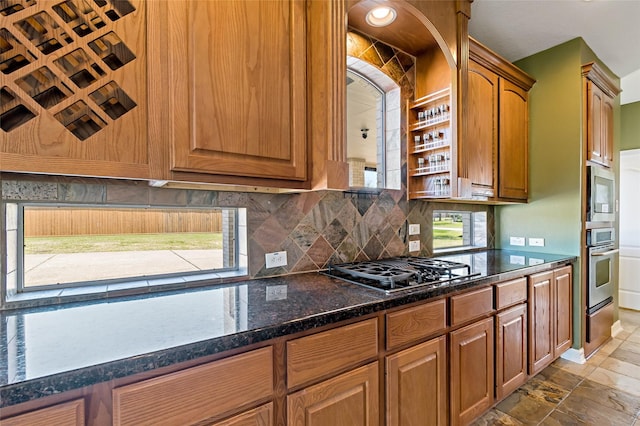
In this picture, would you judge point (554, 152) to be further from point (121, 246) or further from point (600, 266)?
point (121, 246)

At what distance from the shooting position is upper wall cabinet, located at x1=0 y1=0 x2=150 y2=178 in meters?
0.90

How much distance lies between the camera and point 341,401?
118 centimetres

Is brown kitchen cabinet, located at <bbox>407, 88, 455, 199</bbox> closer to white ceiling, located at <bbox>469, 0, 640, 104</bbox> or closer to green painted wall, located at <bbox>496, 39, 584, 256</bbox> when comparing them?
white ceiling, located at <bbox>469, 0, 640, 104</bbox>

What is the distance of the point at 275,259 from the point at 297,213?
0.96 ft

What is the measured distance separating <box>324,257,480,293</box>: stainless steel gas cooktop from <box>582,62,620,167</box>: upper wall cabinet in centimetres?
198

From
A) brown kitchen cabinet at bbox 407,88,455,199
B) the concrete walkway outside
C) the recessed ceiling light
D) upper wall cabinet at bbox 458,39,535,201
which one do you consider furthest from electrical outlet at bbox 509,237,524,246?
the concrete walkway outside

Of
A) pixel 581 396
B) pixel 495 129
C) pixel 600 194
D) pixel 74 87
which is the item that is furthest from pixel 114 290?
pixel 600 194

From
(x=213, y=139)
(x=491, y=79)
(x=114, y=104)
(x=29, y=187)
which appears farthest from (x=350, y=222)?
(x=491, y=79)

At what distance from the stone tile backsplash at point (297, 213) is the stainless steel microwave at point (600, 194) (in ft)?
4.31

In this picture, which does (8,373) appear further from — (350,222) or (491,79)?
(491,79)

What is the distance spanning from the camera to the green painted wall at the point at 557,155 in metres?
2.68

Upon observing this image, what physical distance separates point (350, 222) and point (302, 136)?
32.7 inches

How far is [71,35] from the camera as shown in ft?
3.16

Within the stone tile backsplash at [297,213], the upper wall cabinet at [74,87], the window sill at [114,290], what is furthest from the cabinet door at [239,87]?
the window sill at [114,290]
